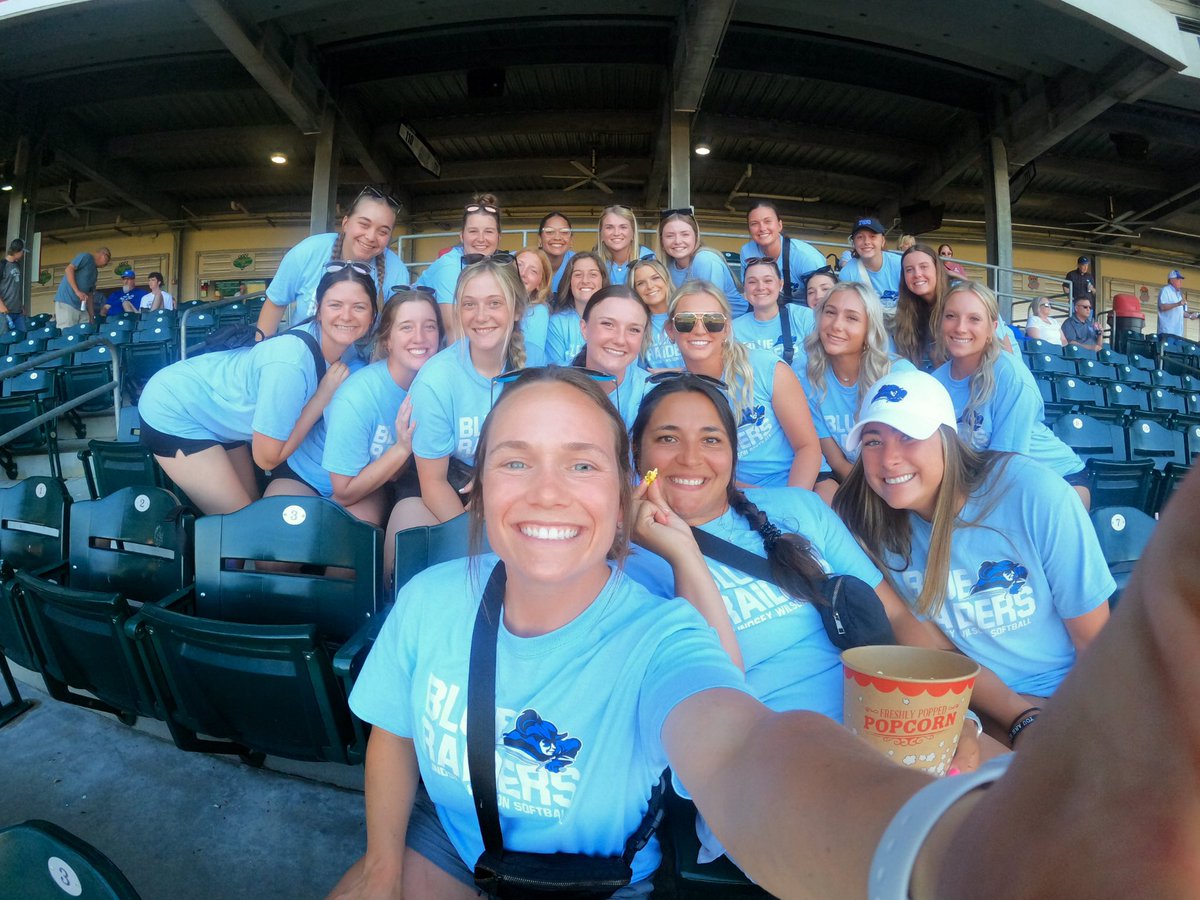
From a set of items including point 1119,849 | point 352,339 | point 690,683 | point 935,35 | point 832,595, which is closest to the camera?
point 1119,849

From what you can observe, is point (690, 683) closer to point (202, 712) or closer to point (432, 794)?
point (432, 794)

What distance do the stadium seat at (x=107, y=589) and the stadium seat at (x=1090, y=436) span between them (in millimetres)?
5673

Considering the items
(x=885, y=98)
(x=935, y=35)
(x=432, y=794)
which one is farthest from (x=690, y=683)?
(x=885, y=98)

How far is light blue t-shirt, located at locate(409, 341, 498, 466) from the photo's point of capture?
113 inches

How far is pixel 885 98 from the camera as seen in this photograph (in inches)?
450

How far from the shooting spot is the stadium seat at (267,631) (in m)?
2.08

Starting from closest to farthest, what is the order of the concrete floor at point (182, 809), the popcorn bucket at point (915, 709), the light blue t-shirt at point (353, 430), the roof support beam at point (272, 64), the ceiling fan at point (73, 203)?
the popcorn bucket at point (915, 709), the concrete floor at point (182, 809), the light blue t-shirt at point (353, 430), the roof support beam at point (272, 64), the ceiling fan at point (73, 203)

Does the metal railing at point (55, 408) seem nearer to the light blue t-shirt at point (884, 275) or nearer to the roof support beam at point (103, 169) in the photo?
the light blue t-shirt at point (884, 275)

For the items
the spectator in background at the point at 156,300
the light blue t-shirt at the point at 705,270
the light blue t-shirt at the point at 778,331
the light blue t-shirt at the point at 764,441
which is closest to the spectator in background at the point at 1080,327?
the light blue t-shirt at the point at 705,270

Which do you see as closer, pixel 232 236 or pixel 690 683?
pixel 690 683

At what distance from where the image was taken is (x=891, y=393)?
2.00 m

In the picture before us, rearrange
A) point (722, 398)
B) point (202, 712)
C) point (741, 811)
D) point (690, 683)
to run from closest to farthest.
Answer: point (741, 811), point (690, 683), point (722, 398), point (202, 712)

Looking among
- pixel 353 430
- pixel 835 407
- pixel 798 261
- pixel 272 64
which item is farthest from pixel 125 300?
pixel 835 407

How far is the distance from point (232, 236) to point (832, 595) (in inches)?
821
